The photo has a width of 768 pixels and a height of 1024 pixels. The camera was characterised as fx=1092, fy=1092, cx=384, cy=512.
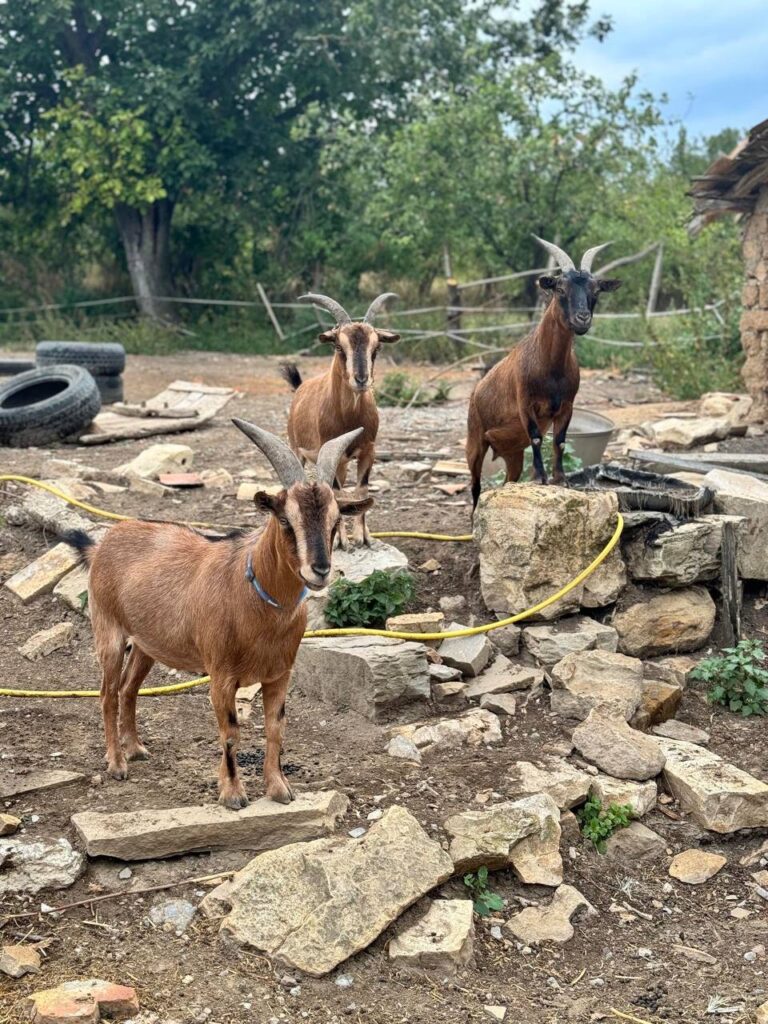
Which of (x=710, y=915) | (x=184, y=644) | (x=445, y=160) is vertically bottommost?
(x=710, y=915)

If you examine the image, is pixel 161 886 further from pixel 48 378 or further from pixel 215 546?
pixel 48 378

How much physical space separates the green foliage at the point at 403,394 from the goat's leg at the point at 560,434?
25.7 ft

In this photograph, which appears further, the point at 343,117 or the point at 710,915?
the point at 343,117

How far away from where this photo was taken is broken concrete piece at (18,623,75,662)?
683 cm

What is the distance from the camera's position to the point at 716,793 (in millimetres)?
5070

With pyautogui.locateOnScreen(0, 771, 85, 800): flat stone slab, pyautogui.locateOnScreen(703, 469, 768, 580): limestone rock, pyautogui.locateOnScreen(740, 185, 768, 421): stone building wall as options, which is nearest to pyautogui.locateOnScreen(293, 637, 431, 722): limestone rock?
pyautogui.locateOnScreen(0, 771, 85, 800): flat stone slab

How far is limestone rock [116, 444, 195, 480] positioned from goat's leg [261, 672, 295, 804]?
550cm

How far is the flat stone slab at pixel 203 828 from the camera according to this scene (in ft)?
14.3

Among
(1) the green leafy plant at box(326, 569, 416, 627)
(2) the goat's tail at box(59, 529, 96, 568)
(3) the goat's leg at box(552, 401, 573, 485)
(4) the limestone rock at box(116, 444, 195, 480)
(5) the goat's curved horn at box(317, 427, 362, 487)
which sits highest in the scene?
(5) the goat's curved horn at box(317, 427, 362, 487)

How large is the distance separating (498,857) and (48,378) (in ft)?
30.9

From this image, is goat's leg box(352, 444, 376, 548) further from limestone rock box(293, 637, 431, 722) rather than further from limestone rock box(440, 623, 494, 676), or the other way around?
limestone rock box(293, 637, 431, 722)

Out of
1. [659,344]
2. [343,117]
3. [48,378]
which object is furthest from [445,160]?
[48,378]

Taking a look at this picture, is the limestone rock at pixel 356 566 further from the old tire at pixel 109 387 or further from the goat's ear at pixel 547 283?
the old tire at pixel 109 387

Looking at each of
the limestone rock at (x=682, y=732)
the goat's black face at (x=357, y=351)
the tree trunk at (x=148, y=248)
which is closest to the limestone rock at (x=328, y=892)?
the limestone rock at (x=682, y=732)
